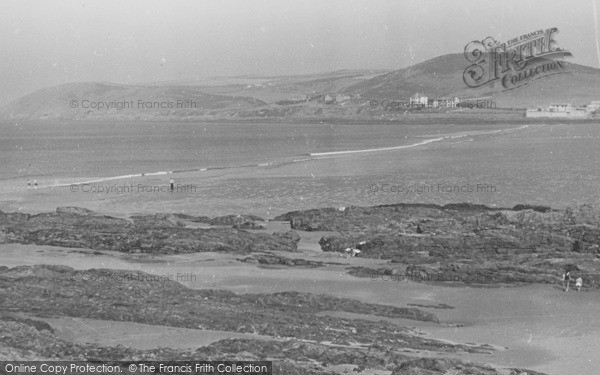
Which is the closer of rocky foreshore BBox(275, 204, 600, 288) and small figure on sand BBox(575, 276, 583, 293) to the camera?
small figure on sand BBox(575, 276, 583, 293)

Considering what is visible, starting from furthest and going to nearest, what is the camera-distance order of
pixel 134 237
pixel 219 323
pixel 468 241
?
pixel 134 237
pixel 468 241
pixel 219 323

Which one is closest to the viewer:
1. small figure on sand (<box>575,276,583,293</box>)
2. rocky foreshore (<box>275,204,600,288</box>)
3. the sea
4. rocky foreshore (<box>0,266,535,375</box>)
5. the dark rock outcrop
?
rocky foreshore (<box>0,266,535,375</box>)

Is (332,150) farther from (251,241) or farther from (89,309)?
(89,309)

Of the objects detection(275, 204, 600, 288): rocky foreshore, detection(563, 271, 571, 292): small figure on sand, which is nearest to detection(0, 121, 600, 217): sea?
detection(275, 204, 600, 288): rocky foreshore

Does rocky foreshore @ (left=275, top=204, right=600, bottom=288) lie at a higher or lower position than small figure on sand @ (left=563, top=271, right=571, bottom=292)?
higher

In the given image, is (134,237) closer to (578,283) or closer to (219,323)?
(219,323)

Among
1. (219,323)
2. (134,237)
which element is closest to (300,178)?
(134,237)

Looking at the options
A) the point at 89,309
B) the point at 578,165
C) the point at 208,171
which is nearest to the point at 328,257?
the point at 89,309

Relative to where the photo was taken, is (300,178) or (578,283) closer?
(578,283)

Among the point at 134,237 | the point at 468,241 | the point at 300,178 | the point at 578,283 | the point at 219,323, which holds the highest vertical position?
the point at 134,237

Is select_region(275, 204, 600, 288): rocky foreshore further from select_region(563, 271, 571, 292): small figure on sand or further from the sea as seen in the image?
the sea

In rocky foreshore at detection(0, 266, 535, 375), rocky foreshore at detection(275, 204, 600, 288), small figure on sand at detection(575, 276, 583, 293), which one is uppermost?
rocky foreshore at detection(0, 266, 535, 375)

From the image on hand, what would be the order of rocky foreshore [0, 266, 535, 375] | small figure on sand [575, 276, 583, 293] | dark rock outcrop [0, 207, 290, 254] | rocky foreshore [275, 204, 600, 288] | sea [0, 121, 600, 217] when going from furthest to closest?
sea [0, 121, 600, 217]
dark rock outcrop [0, 207, 290, 254]
rocky foreshore [275, 204, 600, 288]
small figure on sand [575, 276, 583, 293]
rocky foreshore [0, 266, 535, 375]
